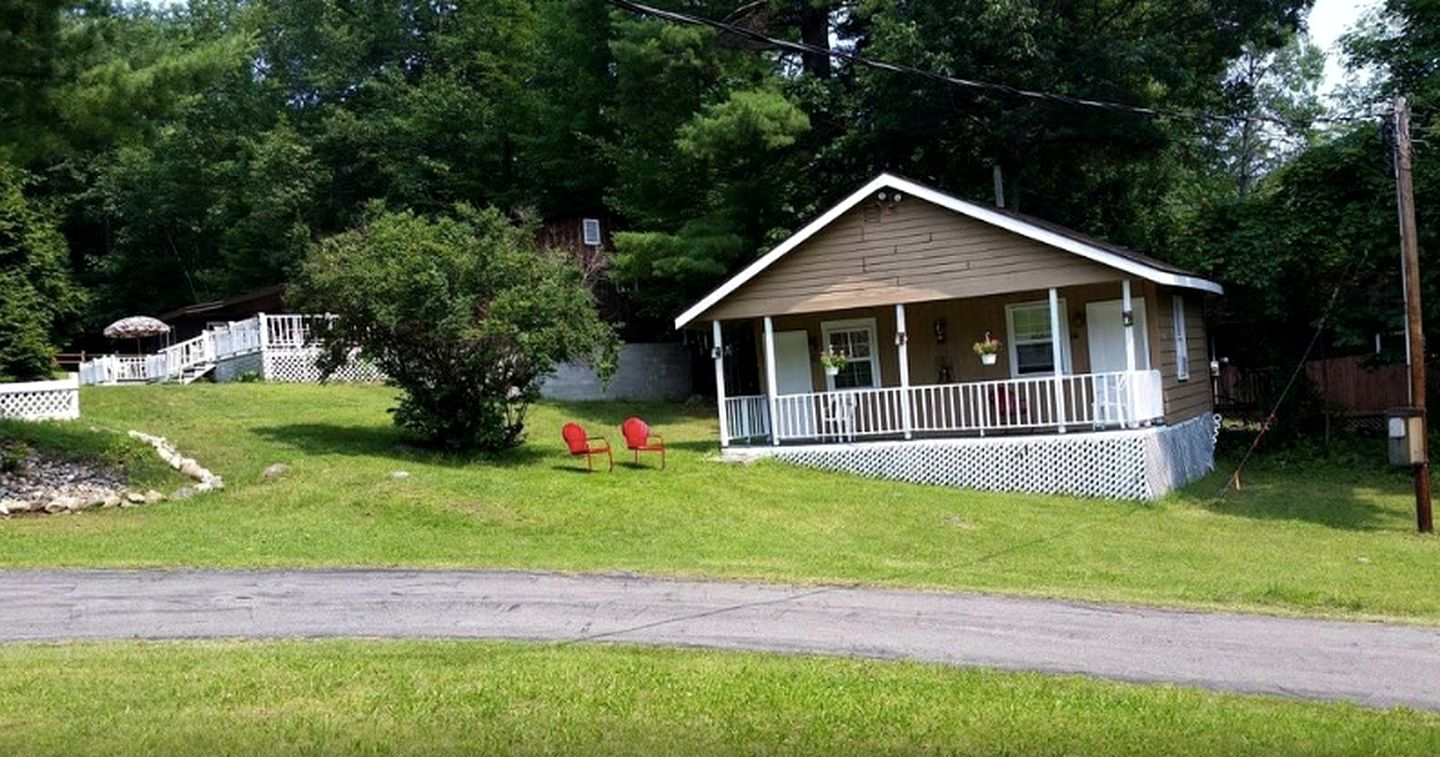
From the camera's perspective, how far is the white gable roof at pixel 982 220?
19.6 metres

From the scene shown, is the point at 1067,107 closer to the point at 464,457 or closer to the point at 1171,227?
the point at 1171,227

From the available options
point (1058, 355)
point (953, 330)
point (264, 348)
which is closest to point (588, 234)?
point (264, 348)

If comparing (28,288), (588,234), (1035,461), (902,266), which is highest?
(588,234)

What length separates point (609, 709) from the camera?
664cm

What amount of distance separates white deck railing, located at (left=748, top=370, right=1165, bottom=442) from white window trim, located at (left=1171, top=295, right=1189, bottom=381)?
256 centimetres

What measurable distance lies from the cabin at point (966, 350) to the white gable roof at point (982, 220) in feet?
0.11

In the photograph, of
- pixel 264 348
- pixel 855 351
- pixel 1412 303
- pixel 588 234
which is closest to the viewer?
pixel 1412 303

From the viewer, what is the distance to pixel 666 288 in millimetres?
33062

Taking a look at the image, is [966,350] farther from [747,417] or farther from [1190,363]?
Result: [1190,363]

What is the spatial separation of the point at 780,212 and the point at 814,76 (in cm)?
365

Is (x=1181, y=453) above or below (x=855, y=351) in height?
below

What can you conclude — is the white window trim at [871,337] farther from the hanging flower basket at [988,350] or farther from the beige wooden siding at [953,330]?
the hanging flower basket at [988,350]

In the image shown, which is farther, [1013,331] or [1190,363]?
[1190,363]

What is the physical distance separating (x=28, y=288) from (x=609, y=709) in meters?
39.3
